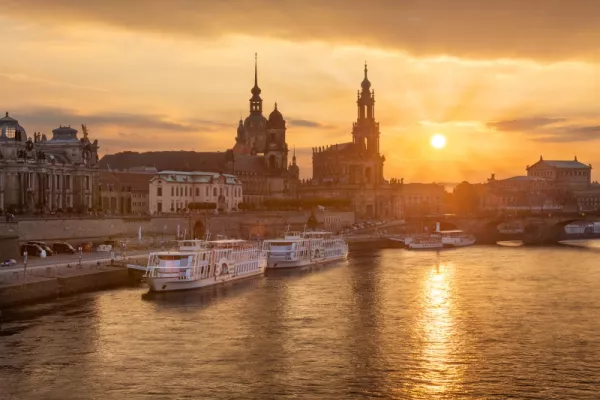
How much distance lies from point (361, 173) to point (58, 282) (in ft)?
406

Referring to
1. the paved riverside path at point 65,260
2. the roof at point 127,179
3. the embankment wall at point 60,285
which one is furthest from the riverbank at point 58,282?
the roof at point 127,179

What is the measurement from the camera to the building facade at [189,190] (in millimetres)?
120875

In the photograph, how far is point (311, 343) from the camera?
1620 inches

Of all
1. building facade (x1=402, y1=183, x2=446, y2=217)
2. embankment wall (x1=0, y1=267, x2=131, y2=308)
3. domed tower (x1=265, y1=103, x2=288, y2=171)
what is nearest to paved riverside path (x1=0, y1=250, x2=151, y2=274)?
embankment wall (x1=0, y1=267, x2=131, y2=308)

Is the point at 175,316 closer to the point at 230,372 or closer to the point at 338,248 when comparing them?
the point at 230,372

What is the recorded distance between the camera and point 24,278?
5197cm

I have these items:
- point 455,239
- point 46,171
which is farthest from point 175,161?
point 46,171

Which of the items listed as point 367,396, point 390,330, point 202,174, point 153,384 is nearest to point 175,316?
point 390,330

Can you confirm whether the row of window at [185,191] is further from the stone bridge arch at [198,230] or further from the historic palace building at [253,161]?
the stone bridge arch at [198,230]

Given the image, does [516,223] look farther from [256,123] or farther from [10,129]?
[10,129]

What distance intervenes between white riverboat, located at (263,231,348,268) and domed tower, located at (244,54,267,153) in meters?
86.4

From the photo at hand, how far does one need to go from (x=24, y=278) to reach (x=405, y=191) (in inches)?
5672

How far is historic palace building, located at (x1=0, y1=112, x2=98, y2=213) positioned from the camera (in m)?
87.9

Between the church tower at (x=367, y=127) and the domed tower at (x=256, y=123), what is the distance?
62.7ft
